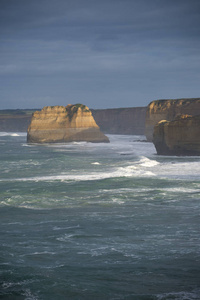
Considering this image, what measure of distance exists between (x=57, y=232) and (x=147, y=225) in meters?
3.94

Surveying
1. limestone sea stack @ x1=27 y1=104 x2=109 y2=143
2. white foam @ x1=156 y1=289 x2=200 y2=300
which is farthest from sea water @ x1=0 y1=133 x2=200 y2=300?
limestone sea stack @ x1=27 y1=104 x2=109 y2=143

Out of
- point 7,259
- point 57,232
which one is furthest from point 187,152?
point 7,259

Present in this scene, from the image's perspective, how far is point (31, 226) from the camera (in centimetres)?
2025

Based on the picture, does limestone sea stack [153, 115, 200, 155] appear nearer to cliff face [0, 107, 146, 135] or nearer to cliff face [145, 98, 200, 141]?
cliff face [145, 98, 200, 141]

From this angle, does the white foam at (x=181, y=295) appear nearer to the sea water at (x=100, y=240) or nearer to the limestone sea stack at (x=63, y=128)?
the sea water at (x=100, y=240)

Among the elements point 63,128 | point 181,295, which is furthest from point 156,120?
point 181,295

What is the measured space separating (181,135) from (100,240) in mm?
36406

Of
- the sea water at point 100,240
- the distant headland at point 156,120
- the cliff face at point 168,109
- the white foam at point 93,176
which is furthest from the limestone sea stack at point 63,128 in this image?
the sea water at point 100,240

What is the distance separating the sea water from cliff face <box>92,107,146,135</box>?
5271 inches

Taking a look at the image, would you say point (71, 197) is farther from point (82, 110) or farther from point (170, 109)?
point (82, 110)

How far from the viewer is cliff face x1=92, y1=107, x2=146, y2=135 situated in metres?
167

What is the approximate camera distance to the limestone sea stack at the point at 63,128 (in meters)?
99.8

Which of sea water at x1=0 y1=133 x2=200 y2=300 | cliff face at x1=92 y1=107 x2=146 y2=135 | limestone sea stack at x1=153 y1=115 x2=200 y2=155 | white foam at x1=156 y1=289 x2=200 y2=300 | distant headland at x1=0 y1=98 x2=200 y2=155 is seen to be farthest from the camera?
cliff face at x1=92 y1=107 x2=146 y2=135

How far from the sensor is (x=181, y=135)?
5291 cm
